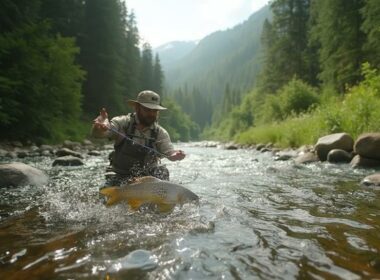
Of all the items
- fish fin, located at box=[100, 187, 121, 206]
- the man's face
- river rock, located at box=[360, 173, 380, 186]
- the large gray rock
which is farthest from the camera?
the large gray rock

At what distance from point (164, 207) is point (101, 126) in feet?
4.96

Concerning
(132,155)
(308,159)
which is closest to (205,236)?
(132,155)

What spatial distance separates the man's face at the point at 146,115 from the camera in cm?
582

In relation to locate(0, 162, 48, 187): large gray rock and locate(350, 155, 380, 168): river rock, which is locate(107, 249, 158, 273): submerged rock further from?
locate(350, 155, 380, 168): river rock

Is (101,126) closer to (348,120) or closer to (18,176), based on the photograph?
(18,176)

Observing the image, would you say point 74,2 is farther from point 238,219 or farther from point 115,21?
point 238,219

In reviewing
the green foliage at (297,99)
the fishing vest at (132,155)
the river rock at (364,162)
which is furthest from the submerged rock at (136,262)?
the green foliage at (297,99)

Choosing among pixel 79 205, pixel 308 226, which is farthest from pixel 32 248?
pixel 308 226

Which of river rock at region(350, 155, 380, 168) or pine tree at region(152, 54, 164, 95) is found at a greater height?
pine tree at region(152, 54, 164, 95)

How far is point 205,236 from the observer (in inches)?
149

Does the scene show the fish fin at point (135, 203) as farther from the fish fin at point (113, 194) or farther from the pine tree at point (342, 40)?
the pine tree at point (342, 40)

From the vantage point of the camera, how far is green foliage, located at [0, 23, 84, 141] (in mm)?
16266

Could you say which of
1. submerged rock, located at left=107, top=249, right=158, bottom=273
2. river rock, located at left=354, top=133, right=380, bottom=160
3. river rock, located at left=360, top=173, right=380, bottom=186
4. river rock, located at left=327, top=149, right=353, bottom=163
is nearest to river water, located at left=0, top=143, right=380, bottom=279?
submerged rock, located at left=107, top=249, right=158, bottom=273

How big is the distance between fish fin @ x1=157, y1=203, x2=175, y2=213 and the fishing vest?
1349 millimetres
